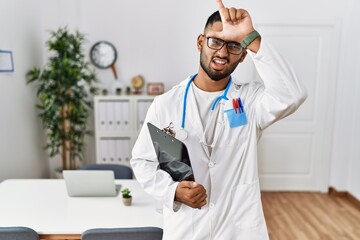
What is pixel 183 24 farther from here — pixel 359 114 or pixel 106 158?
pixel 359 114

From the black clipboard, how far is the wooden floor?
206 cm

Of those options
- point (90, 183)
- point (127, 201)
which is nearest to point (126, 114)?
point (90, 183)

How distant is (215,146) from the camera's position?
1.22 meters

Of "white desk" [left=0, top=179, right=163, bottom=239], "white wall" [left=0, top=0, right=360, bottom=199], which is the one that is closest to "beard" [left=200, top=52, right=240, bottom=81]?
"white desk" [left=0, top=179, right=163, bottom=239]

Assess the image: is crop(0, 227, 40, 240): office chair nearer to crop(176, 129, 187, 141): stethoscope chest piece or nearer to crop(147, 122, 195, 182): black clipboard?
crop(147, 122, 195, 182): black clipboard

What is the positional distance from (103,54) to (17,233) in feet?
8.90

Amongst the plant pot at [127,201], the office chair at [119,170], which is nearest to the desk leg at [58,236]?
the plant pot at [127,201]

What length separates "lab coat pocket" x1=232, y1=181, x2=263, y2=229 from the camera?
1.21m

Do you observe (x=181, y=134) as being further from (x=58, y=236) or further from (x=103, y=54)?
(x=103, y=54)

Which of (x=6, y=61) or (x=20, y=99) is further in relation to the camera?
(x=20, y=99)

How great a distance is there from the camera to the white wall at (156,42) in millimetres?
3494

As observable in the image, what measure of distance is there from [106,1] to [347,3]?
2882mm

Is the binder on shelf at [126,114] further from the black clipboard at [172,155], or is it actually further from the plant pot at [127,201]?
the black clipboard at [172,155]

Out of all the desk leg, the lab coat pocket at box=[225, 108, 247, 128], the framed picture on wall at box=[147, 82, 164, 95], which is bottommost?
the desk leg
